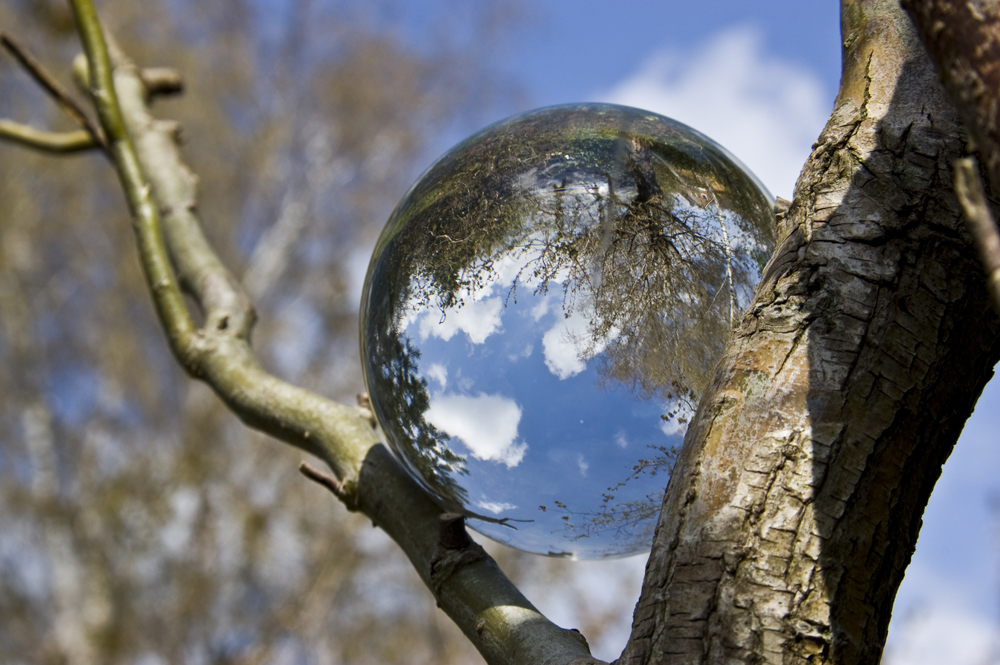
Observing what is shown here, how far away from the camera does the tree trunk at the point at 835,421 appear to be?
63 cm

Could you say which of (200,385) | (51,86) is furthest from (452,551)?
(200,385)

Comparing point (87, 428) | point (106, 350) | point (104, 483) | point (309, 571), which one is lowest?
point (309, 571)

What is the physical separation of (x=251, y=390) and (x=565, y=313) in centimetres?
65

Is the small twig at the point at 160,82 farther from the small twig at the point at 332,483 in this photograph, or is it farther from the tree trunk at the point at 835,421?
the tree trunk at the point at 835,421

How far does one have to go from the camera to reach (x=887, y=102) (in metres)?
0.77

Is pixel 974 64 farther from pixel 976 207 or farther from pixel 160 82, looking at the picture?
pixel 160 82

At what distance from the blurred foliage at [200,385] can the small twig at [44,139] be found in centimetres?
534

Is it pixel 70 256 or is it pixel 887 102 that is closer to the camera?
pixel 887 102

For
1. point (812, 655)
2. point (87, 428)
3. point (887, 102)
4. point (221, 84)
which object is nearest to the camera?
point (812, 655)

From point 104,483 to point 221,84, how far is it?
16.9ft

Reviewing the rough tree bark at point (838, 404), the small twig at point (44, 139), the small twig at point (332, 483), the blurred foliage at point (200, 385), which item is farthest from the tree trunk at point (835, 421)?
the blurred foliage at point (200, 385)

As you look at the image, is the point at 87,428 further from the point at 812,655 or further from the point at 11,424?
the point at 812,655

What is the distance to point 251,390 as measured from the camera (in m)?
1.25

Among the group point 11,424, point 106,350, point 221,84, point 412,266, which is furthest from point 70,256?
point 412,266
